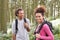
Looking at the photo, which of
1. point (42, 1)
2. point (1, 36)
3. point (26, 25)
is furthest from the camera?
point (42, 1)

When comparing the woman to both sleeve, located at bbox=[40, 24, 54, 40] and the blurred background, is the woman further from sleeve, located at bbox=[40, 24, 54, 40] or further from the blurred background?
the blurred background

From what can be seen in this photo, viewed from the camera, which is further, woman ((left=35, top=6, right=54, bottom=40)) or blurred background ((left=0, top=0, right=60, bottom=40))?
blurred background ((left=0, top=0, right=60, bottom=40))

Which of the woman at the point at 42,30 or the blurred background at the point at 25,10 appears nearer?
the woman at the point at 42,30

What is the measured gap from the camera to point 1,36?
9.95 metres

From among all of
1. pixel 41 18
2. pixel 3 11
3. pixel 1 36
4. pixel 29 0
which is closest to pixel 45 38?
pixel 41 18

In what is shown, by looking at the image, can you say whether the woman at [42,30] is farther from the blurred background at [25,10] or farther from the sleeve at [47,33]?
the blurred background at [25,10]

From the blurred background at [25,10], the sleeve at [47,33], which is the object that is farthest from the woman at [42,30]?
the blurred background at [25,10]

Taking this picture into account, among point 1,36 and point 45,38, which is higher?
point 45,38

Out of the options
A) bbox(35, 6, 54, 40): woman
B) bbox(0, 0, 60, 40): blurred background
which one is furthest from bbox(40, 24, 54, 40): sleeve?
bbox(0, 0, 60, 40): blurred background

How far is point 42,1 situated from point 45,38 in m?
12.9

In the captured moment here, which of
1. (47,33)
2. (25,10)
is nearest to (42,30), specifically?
(47,33)

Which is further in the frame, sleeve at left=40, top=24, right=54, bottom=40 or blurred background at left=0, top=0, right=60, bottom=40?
blurred background at left=0, top=0, right=60, bottom=40

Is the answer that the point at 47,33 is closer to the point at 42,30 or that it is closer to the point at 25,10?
the point at 42,30

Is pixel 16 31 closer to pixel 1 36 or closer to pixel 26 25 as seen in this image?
pixel 26 25
